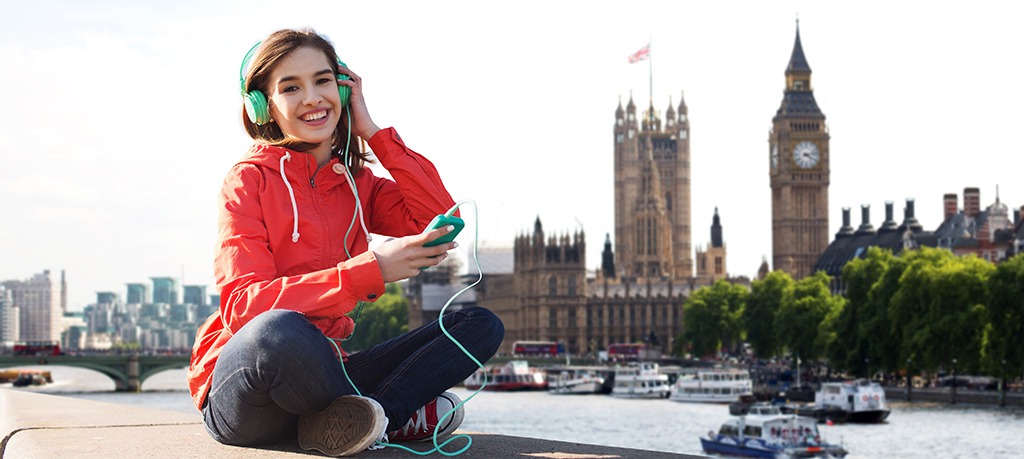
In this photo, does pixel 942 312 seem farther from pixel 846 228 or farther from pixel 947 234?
pixel 846 228

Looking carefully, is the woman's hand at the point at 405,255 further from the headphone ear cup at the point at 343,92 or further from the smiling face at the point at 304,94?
the headphone ear cup at the point at 343,92

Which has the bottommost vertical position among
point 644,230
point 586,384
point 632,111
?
point 586,384

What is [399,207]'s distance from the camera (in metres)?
6.17

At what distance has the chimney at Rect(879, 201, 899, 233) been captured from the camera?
109725mm

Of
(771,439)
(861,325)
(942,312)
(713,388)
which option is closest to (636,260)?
(713,388)

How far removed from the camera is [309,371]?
5.24 meters

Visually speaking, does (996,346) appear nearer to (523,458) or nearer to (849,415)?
(849,415)

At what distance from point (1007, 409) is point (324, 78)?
48.3 metres

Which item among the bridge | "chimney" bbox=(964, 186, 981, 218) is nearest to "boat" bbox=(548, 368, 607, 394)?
the bridge

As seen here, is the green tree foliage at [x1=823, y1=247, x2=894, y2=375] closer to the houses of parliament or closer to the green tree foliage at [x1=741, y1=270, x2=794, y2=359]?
the green tree foliage at [x1=741, y1=270, x2=794, y2=359]

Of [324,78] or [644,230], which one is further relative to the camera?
[644,230]

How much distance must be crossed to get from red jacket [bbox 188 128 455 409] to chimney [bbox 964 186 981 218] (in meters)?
91.4

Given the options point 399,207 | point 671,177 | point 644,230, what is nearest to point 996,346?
point 399,207

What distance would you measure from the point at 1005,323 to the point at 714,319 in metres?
49.0
